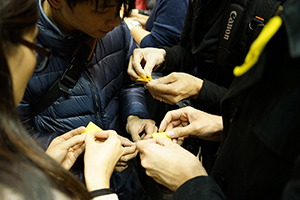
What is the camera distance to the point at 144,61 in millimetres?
1836

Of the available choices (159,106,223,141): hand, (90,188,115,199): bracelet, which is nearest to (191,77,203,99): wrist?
(159,106,223,141): hand

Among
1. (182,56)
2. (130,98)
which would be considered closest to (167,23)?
(182,56)

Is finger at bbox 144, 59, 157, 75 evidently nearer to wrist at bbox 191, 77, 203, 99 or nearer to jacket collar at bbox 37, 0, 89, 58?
wrist at bbox 191, 77, 203, 99

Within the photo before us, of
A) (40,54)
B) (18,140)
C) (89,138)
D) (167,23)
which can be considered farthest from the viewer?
(167,23)

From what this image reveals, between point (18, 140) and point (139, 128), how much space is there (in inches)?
41.6

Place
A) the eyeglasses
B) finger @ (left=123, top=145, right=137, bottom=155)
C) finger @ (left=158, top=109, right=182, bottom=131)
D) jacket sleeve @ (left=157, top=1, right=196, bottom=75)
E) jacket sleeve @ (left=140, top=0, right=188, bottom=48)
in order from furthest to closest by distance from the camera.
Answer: jacket sleeve @ (left=140, top=0, right=188, bottom=48) < jacket sleeve @ (left=157, top=1, right=196, bottom=75) < finger @ (left=158, top=109, right=182, bottom=131) < finger @ (left=123, top=145, right=137, bottom=155) < the eyeglasses

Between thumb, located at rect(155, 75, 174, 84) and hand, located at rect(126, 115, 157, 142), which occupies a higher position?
thumb, located at rect(155, 75, 174, 84)

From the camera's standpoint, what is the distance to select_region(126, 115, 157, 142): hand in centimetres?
169

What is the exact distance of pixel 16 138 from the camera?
0.72 metres

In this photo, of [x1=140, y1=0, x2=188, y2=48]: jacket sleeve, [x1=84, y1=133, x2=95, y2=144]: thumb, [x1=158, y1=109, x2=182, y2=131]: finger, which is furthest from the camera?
[x1=140, y1=0, x2=188, y2=48]: jacket sleeve

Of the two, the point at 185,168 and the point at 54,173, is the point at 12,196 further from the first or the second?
the point at 185,168

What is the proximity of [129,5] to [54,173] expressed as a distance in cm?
111

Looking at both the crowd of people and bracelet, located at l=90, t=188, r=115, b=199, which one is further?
bracelet, located at l=90, t=188, r=115, b=199

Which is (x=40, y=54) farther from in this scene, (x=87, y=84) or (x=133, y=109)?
(x=133, y=109)
